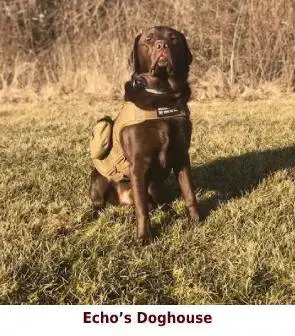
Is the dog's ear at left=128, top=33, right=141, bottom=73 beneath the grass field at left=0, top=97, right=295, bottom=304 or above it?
above

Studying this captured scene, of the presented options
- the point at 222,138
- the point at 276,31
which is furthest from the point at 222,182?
the point at 276,31

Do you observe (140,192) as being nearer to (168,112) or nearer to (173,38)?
(168,112)

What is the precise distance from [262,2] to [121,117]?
21.2ft

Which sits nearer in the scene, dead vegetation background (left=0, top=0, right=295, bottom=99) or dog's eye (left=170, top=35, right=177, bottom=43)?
dog's eye (left=170, top=35, right=177, bottom=43)

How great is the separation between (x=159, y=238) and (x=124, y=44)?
7105mm

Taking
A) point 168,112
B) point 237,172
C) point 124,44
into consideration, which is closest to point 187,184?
point 168,112

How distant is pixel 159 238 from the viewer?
9.89ft

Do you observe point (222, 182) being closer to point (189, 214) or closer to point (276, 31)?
point (189, 214)

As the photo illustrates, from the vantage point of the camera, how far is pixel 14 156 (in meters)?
5.21

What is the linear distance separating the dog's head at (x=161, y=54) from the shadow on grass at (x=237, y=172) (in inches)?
34.0

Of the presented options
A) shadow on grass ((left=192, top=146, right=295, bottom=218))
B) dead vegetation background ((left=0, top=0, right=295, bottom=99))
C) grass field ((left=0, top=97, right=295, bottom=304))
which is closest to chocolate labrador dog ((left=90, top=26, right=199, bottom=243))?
grass field ((left=0, top=97, right=295, bottom=304))

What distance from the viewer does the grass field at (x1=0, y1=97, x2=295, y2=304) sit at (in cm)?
249

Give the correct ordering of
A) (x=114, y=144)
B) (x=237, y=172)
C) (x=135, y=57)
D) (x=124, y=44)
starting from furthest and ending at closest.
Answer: (x=124, y=44) → (x=237, y=172) → (x=114, y=144) → (x=135, y=57)

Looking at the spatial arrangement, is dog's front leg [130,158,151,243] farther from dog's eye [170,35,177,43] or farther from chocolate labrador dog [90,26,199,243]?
dog's eye [170,35,177,43]
